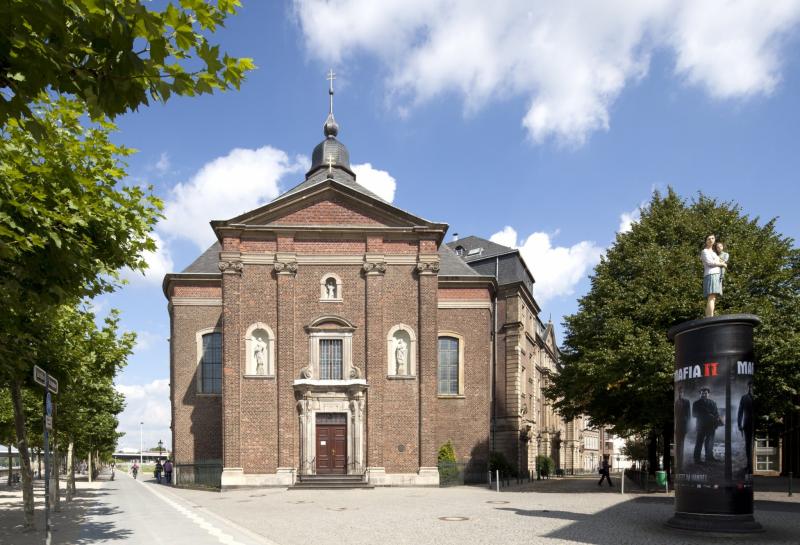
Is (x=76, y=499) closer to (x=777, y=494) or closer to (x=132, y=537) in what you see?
(x=132, y=537)

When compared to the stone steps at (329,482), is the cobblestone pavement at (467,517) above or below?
above

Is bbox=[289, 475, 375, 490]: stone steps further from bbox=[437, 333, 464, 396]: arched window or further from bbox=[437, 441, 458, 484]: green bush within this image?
bbox=[437, 333, 464, 396]: arched window

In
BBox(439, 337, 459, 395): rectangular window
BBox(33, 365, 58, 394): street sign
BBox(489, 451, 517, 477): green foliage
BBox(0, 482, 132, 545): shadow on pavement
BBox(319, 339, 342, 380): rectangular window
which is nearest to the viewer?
BBox(33, 365, 58, 394): street sign

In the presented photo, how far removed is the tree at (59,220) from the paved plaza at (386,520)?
18.9ft

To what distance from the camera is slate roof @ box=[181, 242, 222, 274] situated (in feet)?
131

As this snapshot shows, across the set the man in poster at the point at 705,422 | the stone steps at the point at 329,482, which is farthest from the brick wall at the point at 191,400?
the man in poster at the point at 705,422

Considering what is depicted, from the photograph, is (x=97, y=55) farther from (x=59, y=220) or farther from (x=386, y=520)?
(x=386, y=520)

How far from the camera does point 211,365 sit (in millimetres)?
38188

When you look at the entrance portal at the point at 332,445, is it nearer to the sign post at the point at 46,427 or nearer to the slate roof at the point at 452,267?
the slate roof at the point at 452,267

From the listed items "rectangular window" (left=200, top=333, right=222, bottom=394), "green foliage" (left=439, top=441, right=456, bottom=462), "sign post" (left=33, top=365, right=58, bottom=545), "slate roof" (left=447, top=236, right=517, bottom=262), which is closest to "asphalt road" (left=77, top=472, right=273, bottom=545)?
"sign post" (left=33, top=365, right=58, bottom=545)

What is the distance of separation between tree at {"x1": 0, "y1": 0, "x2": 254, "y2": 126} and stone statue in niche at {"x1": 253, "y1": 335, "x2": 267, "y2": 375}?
2620cm

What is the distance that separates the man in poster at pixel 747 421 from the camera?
1423 centimetres

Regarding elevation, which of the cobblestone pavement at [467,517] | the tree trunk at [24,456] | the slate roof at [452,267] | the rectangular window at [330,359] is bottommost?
the cobblestone pavement at [467,517]

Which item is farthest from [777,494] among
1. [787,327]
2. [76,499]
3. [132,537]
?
[76,499]
